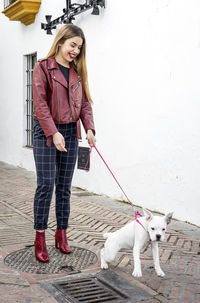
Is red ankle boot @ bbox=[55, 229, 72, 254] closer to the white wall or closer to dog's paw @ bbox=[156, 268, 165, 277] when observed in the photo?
dog's paw @ bbox=[156, 268, 165, 277]

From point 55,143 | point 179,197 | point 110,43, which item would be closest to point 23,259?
point 55,143

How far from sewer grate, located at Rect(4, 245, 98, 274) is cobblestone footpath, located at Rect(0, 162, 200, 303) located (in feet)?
0.24

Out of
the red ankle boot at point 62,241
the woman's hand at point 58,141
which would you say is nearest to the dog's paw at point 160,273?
the red ankle boot at point 62,241

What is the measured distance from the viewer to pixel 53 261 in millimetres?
3430

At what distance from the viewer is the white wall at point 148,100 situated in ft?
16.1

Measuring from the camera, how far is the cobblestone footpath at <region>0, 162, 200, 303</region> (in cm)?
287

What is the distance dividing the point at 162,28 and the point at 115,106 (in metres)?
1.48

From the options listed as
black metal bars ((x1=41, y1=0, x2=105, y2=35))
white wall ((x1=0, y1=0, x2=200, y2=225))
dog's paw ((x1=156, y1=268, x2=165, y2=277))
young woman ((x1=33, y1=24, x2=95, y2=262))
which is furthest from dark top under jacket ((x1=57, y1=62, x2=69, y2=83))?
black metal bars ((x1=41, y1=0, x2=105, y2=35))

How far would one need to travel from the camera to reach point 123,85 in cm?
606

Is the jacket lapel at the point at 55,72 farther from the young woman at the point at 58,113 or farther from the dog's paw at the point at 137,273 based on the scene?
the dog's paw at the point at 137,273

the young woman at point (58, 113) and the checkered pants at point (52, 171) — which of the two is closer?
the young woman at point (58, 113)

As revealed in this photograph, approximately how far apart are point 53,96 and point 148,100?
2590 millimetres

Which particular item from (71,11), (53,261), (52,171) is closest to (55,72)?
(52,171)

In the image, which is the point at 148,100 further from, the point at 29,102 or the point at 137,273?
the point at 29,102
